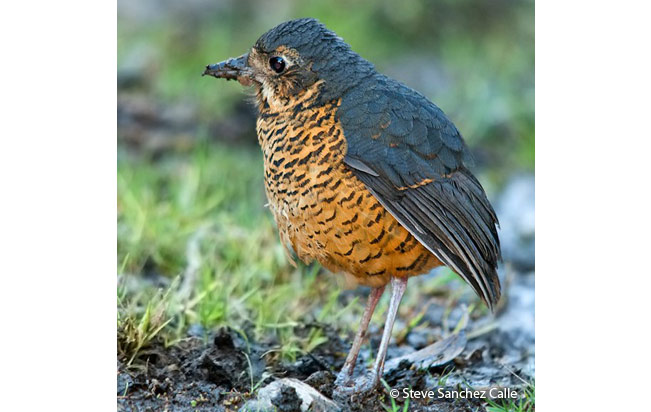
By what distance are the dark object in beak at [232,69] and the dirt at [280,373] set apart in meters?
1.18

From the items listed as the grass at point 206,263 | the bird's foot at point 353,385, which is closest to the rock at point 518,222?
the grass at point 206,263

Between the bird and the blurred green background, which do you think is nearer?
the bird

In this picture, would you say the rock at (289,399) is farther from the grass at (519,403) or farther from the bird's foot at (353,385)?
the grass at (519,403)

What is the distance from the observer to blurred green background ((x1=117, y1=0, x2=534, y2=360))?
175 inches

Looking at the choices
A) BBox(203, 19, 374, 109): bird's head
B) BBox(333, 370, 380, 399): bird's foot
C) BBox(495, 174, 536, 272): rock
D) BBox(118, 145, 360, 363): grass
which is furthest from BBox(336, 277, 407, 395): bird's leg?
BBox(495, 174, 536, 272): rock

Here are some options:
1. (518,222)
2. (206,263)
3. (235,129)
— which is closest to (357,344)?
(206,263)

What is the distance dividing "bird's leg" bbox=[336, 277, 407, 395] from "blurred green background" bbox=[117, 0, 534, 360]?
0.44 m

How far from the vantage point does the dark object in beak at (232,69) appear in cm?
379

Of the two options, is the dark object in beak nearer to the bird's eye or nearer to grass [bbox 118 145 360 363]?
the bird's eye

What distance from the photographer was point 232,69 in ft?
12.5

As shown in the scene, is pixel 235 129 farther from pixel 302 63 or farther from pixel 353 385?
pixel 353 385
